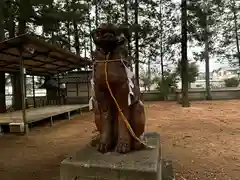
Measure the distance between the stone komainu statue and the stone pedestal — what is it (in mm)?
150

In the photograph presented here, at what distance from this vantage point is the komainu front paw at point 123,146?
2.07 metres

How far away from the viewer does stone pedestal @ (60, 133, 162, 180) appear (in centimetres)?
172

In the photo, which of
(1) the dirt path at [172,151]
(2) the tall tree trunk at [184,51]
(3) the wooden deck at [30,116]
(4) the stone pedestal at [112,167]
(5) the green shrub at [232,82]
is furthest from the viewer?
(5) the green shrub at [232,82]

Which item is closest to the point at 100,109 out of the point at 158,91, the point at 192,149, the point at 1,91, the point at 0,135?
the point at 192,149

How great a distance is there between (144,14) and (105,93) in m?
13.0

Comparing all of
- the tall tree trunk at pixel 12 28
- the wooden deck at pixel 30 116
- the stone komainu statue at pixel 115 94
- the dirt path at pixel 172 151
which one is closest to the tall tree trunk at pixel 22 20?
the tall tree trunk at pixel 12 28

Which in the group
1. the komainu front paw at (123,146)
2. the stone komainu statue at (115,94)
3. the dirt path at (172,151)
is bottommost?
the dirt path at (172,151)

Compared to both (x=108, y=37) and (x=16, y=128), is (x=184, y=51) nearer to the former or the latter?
(x=16, y=128)

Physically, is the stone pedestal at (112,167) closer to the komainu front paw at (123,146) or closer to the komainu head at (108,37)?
the komainu front paw at (123,146)

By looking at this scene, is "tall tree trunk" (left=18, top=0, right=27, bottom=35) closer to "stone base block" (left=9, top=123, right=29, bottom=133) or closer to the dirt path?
"stone base block" (left=9, top=123, right=29, bottom=133)

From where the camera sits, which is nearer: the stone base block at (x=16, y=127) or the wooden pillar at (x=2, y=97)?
the stone base block at (x=16, y=127)

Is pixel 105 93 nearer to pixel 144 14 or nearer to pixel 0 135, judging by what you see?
pixel 0 135

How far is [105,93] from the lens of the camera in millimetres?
2117

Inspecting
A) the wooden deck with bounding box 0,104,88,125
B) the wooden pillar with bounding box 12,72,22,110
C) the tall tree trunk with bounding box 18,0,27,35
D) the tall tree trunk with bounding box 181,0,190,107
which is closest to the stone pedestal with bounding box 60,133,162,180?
the wooden deck with bounding box 0,104,88,125
